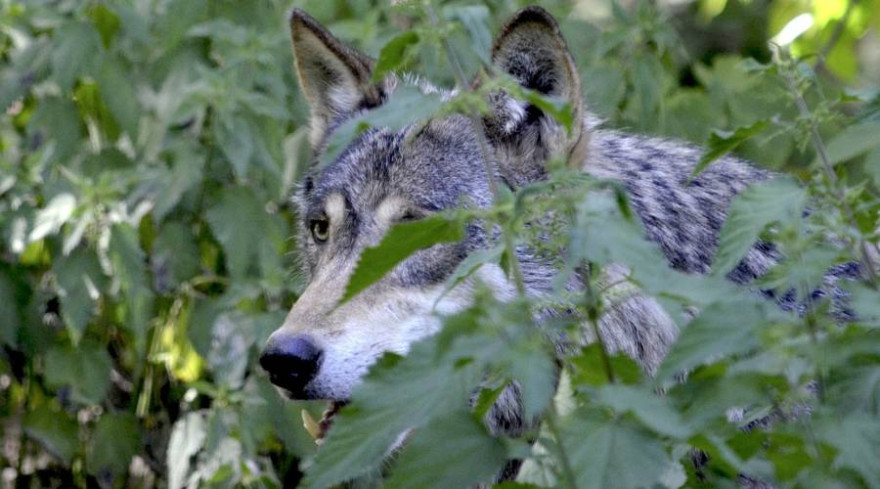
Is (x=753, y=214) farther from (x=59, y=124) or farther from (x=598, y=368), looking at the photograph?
(x=59, y=124)

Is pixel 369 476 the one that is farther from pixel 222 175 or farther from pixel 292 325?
pixel 222 175

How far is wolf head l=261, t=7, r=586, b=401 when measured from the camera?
3.57 metres

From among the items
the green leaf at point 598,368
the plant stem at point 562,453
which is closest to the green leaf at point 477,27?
the green leaf at point 598,368

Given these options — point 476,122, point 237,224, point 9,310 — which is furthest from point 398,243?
point 9,310

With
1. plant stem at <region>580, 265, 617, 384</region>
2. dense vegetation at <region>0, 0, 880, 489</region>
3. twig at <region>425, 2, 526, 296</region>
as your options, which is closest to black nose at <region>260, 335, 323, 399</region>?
dense vegetation at <region>0, 0, 880, 489</region>

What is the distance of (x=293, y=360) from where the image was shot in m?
3.50

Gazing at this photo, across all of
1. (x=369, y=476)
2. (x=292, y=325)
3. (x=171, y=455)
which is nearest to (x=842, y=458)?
(x=292, y=325)

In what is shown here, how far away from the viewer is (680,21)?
10008 millimetres

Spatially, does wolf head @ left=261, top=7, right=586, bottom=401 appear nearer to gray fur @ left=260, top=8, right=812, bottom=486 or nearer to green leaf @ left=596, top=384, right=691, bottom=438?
gray fur @ left=260, top=8, right=812, bottom=486

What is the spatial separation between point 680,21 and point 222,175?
557 centimetres

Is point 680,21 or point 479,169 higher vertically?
point 479,169

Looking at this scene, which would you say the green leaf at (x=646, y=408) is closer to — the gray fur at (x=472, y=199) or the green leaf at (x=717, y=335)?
the green leaf at (x=717, y=335)

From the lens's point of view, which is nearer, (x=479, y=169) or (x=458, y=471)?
(x=458, y=471)

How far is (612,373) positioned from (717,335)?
240mm
